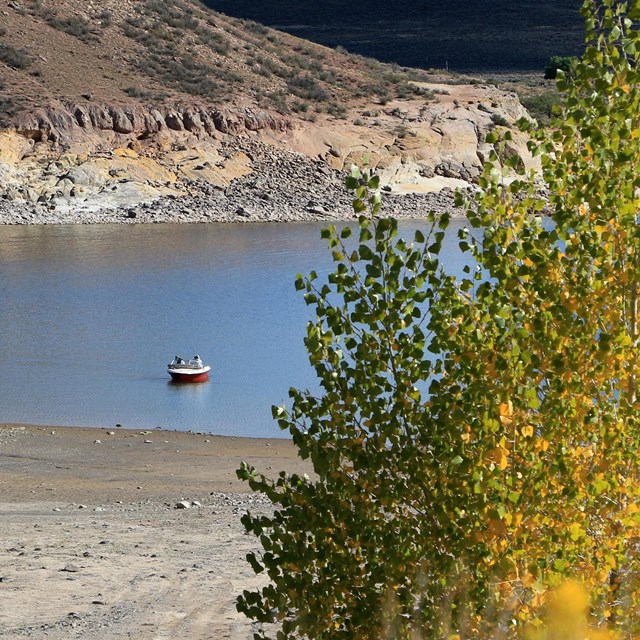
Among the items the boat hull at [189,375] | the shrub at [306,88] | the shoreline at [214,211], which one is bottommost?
the boat hull at [189,375]

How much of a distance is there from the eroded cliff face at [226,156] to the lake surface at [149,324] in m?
3.27

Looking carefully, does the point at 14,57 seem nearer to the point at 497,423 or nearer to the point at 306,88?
the point at 306,88

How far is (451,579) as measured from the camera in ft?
11.6

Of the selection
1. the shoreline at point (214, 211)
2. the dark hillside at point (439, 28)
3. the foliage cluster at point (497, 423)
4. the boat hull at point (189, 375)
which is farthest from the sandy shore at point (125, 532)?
the dark hillside at point (439, 28)

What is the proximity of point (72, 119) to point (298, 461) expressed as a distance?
106 ft

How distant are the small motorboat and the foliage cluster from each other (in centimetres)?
1395

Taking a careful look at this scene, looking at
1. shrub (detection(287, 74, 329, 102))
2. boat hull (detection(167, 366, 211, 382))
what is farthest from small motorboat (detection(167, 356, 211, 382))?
shrub (detection(287, 74, 329, 102))

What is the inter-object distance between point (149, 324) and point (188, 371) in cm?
559

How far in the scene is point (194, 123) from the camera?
46.0 metres

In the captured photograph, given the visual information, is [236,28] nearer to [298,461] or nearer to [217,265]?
[217,265]

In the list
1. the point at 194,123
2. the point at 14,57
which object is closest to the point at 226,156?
the point at 194,123

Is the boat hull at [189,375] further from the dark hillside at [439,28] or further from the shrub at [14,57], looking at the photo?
the dark hillside at [439,28]

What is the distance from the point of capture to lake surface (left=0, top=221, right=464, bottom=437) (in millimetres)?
16797

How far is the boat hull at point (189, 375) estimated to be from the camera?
A: 18.0 m
